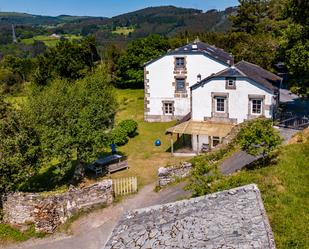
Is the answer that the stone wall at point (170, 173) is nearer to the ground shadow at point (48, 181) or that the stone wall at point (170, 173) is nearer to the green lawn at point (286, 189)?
the green lawn at point (286, 189)

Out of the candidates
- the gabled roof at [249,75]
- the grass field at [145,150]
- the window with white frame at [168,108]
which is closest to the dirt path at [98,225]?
the grass field at [145,150]

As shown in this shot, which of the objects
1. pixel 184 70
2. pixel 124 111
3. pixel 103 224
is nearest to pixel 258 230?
pixel 103 224

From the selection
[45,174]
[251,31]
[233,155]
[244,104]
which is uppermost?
[251,31]

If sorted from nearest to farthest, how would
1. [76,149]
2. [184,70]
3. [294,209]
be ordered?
1. [294,209]
2. [76,149]
3. [184,70]

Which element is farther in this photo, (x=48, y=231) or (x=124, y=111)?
(x=124, y=111)

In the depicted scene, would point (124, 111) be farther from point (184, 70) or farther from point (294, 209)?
point (294, 209)

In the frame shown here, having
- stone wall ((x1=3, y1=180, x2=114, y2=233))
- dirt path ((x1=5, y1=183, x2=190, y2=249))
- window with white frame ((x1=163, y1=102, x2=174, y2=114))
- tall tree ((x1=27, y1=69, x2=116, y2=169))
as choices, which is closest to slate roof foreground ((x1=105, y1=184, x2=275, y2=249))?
dirt path ((x1=5, y1=183, x2=190, y2=249))

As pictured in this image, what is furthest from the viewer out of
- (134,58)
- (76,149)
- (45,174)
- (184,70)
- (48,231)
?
(134,58)

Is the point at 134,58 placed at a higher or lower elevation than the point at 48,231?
higher
